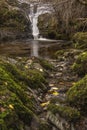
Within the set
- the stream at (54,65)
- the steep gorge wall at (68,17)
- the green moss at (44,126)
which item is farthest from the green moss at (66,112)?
the steep gorge wall at (68,17)

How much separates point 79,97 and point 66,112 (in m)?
0.50

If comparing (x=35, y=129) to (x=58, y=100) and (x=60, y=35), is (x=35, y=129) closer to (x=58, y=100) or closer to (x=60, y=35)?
(x=58, y=100)

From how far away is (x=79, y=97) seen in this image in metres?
4.88

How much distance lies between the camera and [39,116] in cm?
475

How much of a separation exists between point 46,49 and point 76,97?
8.61 meters

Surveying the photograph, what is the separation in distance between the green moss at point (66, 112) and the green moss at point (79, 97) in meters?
0.21

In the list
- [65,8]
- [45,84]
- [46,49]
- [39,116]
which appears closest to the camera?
[39,116]

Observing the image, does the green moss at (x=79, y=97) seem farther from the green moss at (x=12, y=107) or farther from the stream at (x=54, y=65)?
the green moss at (x=12, y=107)

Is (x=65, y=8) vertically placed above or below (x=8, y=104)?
above

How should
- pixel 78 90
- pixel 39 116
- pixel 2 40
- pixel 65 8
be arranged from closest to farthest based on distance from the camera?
pixel 39 116, pixel 78 90, pixel 65 8, pixel 2 40

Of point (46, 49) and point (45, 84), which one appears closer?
point (45, 84)

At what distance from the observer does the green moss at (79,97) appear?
15.7ft

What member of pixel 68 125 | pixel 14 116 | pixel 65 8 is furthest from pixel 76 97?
pixel 65 8

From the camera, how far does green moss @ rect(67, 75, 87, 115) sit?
188 inches
